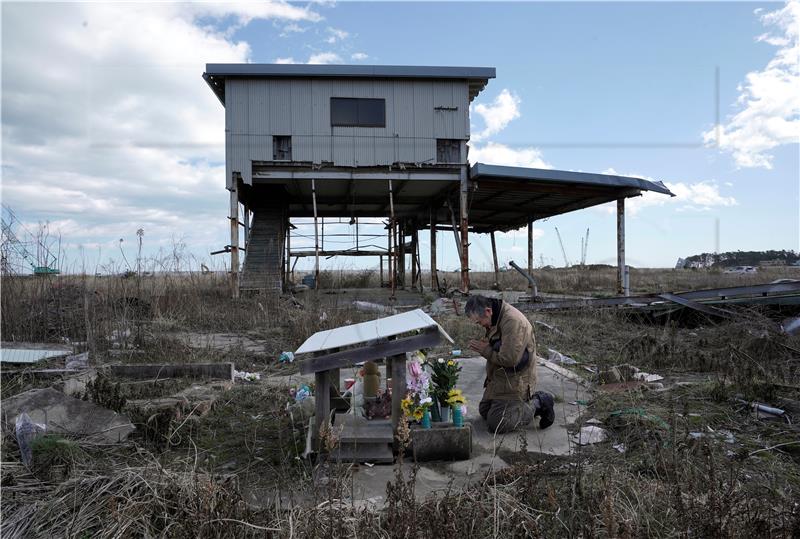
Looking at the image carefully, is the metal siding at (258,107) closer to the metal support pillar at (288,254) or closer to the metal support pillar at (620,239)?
the metal support pillar at (288,254)

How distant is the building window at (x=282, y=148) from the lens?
613 inches

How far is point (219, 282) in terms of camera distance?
14.9 meters

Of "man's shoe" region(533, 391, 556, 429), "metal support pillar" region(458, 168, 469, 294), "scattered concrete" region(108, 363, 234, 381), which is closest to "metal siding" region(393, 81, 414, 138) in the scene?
"metal support pillar" region(458, 168, 469, 294)

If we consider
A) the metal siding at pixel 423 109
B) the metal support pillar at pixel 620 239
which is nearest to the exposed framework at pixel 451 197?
the metal support pillar at pixel 620 239

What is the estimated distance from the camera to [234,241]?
575 inches

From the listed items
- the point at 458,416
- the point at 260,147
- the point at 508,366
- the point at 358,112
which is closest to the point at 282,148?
the point at 260,147

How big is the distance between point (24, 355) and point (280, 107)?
1101 cm

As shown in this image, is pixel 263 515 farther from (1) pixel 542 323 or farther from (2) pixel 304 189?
(2) pixel 304 189

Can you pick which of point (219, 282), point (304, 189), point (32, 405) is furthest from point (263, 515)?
point (304, 189)

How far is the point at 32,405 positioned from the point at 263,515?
3137 millimetres

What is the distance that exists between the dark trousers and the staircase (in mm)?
11578

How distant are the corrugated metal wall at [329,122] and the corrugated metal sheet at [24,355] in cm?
898

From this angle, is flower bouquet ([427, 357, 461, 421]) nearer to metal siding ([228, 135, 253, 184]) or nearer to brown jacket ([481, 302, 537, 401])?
brown jacket ([481, 302, 537, 401])

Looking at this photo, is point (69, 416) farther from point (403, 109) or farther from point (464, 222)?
point (403, 109)
